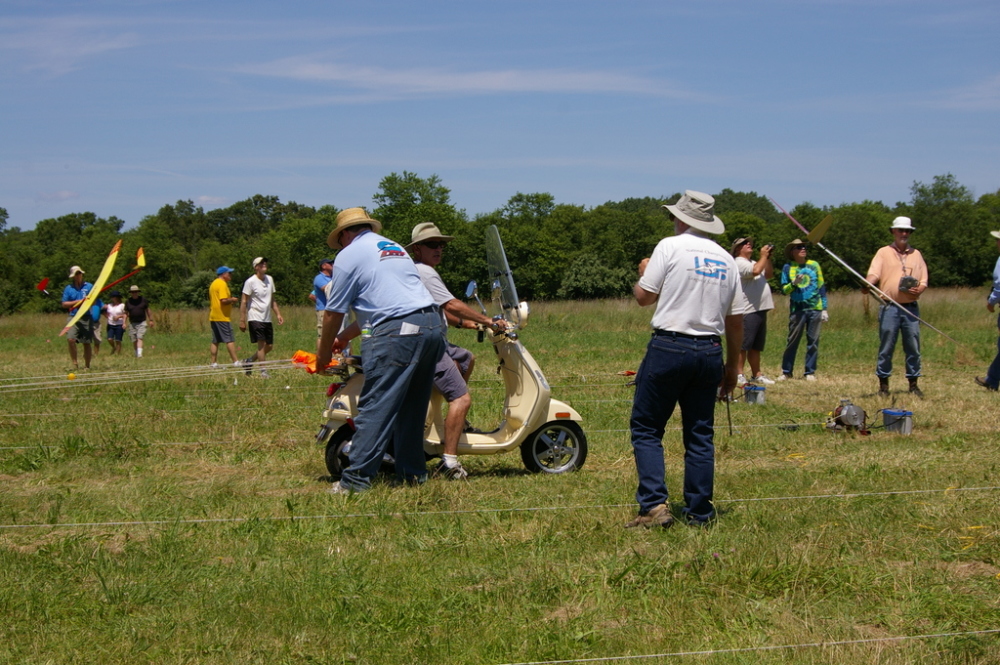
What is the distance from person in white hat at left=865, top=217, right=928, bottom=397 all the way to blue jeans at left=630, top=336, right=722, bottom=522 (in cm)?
595

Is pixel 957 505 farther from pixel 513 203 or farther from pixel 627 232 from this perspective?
pixel 513 203

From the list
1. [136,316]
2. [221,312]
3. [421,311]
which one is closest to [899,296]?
[421,311]

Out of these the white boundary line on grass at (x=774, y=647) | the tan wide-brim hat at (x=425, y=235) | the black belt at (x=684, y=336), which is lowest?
the white boundary line on grass at (x=774, y=647)

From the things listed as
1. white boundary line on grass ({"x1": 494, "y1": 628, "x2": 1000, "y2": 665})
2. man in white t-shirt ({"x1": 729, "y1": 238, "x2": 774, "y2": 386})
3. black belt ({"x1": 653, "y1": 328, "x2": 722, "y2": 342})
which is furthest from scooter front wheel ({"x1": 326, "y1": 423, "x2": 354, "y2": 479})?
man in white t-shirt ({"x1": 729, "y1": 238, "x2": 774, "y2": 386})

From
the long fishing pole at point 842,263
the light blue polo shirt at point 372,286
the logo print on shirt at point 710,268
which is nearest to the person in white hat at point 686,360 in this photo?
the logo print on shirt at point 710,268

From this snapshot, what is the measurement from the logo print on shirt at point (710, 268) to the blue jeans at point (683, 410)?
0.33m

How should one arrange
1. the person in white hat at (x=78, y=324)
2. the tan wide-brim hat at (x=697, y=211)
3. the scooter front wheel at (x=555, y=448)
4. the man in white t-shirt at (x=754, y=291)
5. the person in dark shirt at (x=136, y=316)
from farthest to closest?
the person in dark shirt at (x=136, y=316)
the person in white hat at (x=78, y=324)
the man in white t-shirt at (x=754, y=291)
the scooter front wheel at (x=555, y=448)
the tan wide-brim hat at (x=697, y=211)

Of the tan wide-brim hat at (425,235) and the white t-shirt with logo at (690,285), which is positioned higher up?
the tan wide-brim hat at (425,235)

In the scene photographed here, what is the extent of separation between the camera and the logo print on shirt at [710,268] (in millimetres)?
4844

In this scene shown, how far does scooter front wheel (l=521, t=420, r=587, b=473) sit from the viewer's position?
21.9 ft

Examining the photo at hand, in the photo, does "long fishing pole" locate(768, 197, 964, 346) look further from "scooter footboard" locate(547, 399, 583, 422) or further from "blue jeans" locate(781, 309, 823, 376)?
"scooter footboard" locate(547, 399, 583, 422)

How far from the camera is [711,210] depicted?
520 centimetres

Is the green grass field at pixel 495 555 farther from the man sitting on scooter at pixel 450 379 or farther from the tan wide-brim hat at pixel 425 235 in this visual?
the tan wide-brim hat at pixel 425 235

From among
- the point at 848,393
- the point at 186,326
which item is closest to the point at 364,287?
the point at 848,393
